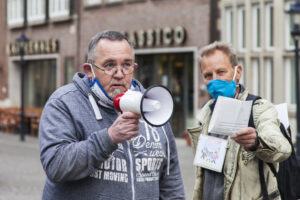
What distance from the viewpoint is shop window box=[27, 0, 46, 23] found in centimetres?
2655

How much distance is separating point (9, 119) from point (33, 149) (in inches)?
275

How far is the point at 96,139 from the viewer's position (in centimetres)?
287

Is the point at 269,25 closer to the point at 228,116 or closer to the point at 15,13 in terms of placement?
the point at 228,116

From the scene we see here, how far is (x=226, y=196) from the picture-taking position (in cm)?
384

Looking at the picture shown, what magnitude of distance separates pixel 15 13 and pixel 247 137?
26.5m

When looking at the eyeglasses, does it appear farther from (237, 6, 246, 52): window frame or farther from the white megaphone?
(237, 6, 246, 52): window frame

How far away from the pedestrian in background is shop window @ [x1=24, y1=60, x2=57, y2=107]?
22.3m

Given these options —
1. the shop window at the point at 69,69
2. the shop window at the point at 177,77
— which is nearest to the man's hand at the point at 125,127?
the shop window at the point at 177,77

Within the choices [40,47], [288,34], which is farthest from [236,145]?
[40,47]

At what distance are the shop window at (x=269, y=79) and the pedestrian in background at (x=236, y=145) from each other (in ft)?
41.4

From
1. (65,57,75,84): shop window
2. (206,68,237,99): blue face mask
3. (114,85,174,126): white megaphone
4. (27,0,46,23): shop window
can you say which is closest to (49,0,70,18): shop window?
(27,0,46,23): shop window

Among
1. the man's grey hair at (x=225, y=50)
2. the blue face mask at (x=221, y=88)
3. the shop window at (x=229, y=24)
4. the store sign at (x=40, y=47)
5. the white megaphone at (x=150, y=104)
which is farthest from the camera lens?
the store sign at (x=40, y=47)

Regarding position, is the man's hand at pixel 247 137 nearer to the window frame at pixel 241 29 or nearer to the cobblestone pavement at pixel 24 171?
the cobblestone pavement at pixel 24 171

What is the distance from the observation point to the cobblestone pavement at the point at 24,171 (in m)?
10.2
